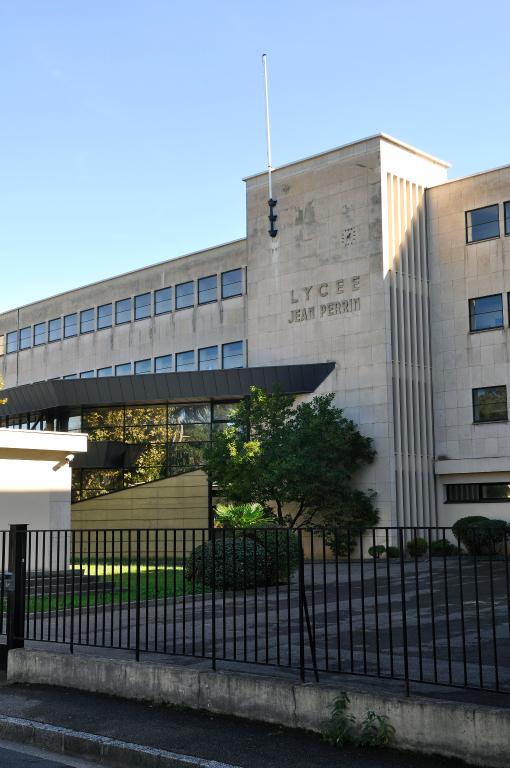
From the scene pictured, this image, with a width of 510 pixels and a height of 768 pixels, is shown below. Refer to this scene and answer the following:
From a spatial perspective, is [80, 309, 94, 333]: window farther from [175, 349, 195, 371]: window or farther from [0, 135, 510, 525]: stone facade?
[0, 135, 510, 525]: stone facade

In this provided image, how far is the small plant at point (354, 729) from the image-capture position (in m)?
7.32

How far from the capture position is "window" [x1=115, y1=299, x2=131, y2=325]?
49.7 meters

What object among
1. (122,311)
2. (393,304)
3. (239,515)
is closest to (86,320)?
(122,311)

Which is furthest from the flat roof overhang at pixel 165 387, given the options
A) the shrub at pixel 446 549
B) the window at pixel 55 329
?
the shrub at pixel 446 549

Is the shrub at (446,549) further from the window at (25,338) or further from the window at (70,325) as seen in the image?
the window at (25,338)

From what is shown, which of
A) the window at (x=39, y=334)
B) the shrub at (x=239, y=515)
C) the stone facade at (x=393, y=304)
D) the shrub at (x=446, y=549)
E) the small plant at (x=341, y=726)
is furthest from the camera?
the window at (x=39, y=334)

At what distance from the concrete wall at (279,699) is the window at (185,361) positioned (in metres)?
35.0

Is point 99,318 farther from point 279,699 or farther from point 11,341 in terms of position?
point 279,699

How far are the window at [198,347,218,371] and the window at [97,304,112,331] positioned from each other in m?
8.33

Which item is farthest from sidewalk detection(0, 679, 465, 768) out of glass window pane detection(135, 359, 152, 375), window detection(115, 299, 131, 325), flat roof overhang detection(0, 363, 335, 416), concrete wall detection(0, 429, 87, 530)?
window detection(115, 299, 131, 325)

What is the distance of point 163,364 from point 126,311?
470cm

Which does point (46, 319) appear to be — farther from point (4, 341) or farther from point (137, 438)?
point (137, 438)

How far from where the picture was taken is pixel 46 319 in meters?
56.5

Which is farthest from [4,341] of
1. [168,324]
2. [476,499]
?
[476,499]
